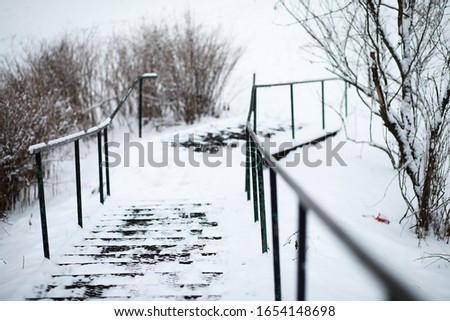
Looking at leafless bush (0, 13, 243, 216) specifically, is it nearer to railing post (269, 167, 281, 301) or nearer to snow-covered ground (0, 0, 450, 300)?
snow-covered ground (0, 0, 450, 300)

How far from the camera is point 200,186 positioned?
A: 15.1 ft

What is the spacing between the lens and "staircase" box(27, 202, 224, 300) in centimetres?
212

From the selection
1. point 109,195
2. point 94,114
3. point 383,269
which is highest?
point 94,114

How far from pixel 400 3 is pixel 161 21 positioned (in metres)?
6.88

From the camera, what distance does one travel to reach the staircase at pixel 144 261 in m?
2.12

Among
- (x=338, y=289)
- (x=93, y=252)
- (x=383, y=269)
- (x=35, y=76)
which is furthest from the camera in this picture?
(x=35, y=76)

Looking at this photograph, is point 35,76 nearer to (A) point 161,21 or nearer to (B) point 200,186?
(A) point 161,21

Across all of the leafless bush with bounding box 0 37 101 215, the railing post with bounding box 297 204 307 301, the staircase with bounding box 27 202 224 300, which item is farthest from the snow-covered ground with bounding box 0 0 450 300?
the leafless bush with bounding box 0 37 101 215

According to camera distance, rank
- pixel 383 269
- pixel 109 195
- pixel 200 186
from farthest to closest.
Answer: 1. pixel 200 186
2. pixel 109 195
3. pixel 383 269

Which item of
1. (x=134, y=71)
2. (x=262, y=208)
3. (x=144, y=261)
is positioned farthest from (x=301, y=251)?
(x=134, y=71)

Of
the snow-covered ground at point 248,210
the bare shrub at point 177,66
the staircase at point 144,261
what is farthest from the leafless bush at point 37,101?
the staircase at point 144,261

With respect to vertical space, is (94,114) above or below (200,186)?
above

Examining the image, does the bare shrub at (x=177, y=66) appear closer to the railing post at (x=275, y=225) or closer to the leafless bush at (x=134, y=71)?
the leafless bush at (x=134, y=71)

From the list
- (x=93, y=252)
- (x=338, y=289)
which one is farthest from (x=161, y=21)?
(x=338, y=289)
